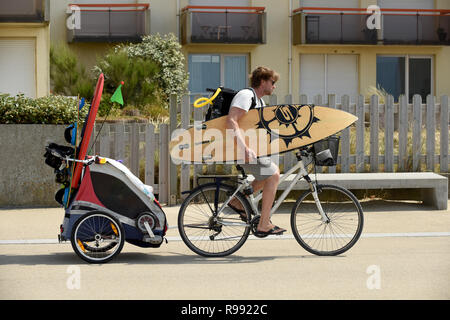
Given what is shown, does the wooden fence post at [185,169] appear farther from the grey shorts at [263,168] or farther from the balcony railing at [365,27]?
the balcony railing at [365,27]

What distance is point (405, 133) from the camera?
492 inches

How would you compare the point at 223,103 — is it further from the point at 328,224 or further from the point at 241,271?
the point at 241,271

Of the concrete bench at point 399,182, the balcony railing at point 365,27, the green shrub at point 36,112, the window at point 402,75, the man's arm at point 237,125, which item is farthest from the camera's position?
the window at point 402,75

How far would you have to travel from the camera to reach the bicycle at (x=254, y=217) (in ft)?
24.6

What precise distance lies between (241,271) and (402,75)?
25666mm

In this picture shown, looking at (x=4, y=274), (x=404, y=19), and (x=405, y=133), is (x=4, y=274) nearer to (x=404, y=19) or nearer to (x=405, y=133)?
(x=405, y=133)

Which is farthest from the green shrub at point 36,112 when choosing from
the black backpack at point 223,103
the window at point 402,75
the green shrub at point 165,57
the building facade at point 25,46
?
the window at point 402,75

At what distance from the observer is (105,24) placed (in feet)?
91.6

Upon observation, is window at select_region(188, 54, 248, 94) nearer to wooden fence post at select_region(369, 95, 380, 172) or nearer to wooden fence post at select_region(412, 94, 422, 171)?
wooden fence post at select_region(412, 94, 422, 171)

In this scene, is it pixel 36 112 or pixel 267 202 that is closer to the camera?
pixel 267 202

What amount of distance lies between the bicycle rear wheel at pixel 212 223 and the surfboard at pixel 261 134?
39cm

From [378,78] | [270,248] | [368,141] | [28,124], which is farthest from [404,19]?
[270,248]

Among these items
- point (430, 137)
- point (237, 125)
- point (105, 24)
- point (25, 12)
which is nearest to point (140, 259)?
point (237, 125)

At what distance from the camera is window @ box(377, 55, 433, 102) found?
31250 mm
